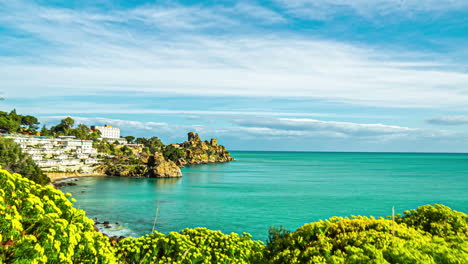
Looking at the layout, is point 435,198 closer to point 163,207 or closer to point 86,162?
point 163,207

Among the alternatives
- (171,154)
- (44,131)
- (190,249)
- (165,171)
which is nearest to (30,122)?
(44,131)

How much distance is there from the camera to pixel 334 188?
8288 cm

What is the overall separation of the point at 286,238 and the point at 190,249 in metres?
6.26

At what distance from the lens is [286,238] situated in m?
11.9

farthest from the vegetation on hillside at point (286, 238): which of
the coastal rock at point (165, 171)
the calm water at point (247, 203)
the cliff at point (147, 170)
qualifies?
the cliff at point (147, 170)

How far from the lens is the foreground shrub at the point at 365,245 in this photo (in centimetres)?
850

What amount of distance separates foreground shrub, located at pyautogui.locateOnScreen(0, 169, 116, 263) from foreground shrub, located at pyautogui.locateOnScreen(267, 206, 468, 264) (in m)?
5.87

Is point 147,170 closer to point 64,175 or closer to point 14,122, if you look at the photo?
point 64,175

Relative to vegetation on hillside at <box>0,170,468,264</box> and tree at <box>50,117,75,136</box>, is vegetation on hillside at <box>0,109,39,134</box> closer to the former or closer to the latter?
tree at <box>50,117,75,136</box>

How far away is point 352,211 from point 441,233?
4586cm

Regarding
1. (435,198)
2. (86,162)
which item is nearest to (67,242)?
(435,198)

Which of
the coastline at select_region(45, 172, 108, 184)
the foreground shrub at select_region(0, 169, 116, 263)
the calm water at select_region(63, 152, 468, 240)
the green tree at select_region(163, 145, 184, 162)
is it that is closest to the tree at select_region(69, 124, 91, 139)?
the green tree at select_region(163, 145, 184, 162)

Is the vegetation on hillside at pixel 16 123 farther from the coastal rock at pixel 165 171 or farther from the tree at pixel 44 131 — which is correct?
the coastal rock at pixel 165 171

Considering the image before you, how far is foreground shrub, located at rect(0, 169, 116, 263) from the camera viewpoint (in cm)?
720
